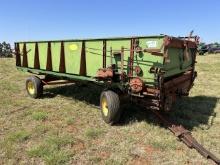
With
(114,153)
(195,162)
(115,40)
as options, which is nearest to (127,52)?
(115,40)

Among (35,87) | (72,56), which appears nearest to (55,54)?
(72,56)

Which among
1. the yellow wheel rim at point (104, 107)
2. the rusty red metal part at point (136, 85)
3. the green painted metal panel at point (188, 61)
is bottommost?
the yellow wheel rim at point (104, 107)

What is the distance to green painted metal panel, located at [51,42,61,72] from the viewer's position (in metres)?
9.20

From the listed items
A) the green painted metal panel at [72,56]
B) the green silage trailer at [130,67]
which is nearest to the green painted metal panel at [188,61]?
the green silage trailer at [130,67]

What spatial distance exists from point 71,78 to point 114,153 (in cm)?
376

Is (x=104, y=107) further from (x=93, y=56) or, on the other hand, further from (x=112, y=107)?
(x=93, y=56)

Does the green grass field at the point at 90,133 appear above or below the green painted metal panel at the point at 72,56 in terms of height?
below

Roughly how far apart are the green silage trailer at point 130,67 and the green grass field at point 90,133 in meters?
0.61

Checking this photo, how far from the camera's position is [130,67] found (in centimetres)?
681

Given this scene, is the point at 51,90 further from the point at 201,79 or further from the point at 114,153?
the point at 201,79

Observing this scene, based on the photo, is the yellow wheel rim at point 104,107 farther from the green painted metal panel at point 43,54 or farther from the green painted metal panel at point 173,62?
the green painted metal panel at point 43,54

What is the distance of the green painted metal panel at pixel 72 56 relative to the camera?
8.41 metres

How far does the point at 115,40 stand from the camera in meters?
7.24

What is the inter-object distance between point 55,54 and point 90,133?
363 centimetres
